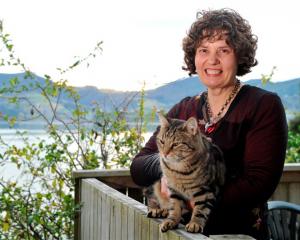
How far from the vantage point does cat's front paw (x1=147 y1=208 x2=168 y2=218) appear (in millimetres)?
2256

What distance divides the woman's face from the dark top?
0.08 m

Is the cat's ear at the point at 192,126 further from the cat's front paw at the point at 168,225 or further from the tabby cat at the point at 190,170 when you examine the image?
the cat's front paw at the point at 168,225

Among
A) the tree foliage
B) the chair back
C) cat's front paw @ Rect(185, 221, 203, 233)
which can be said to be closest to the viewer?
cat's front paw @ Rect(185, 221, 203, 233)

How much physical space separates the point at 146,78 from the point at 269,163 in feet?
9.81

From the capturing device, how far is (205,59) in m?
2.25

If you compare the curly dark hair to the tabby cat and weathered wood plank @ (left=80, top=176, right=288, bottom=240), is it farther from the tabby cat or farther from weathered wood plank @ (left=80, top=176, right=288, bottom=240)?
weathered wood plank @ (left=80, top=176, right=288, bottom=240)

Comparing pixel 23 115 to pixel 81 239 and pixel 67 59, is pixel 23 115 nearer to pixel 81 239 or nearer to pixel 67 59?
pixel 67 59

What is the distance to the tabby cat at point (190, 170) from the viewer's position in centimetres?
205

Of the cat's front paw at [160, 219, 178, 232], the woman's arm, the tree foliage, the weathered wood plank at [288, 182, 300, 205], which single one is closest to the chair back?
the woman's arm

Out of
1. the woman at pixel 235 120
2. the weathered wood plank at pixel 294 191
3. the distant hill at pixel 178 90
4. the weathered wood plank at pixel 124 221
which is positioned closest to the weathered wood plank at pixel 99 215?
the weathered wood plank at pixel 124 221

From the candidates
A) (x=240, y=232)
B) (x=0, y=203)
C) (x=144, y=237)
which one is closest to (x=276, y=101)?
(x=240, y=232)

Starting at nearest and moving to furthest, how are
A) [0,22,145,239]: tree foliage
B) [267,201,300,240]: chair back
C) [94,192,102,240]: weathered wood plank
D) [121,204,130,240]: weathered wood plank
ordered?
[121,204,130,240]: weathered wood plank → [267,201,300,240]: chair back → [94,192,102,240]: weathered wood plank → [0,22,145,239]: tree foliage

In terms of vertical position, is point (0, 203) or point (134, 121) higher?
point (134, 121)

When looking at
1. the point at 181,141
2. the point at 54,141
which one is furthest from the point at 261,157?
the point at 54,141
